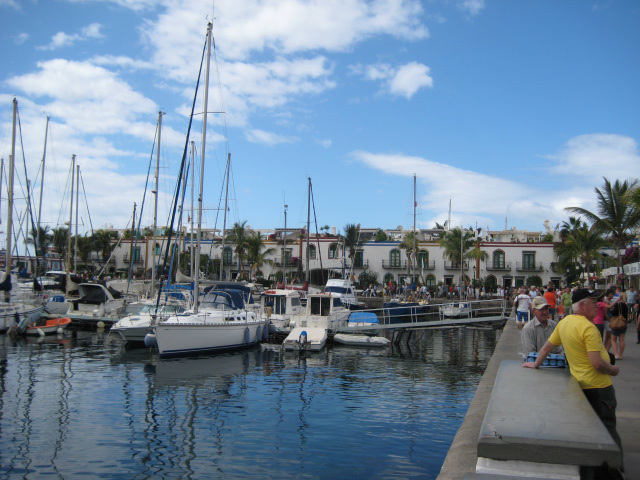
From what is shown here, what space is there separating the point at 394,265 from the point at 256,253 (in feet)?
55.1

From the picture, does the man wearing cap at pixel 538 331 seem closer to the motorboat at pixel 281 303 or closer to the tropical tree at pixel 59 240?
the motorboat at pixel 281 303

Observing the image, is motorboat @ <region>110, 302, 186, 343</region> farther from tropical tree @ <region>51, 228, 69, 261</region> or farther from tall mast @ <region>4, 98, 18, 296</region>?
tropical tree @ <region>51, 228, 69, 261</region>

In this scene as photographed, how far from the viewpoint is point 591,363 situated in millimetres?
5508

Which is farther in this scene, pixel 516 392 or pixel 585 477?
pixel 516 392

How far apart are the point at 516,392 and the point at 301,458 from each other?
6173 millimetres

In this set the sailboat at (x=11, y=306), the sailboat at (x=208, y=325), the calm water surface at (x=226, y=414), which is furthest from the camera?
the sailboat at (x=11, y=306)

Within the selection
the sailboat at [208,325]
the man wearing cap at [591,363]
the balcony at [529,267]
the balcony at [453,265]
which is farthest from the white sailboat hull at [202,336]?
the balcony at [529,267]

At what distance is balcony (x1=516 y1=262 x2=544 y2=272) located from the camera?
209 ft

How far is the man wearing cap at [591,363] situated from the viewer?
5.47 metres

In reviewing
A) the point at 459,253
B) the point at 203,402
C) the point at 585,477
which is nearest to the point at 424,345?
the point at 203,402

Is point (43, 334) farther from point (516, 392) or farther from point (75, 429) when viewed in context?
point (516, 392)

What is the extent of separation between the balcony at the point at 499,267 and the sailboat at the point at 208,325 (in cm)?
4319

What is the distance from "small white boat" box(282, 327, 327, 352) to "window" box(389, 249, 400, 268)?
4262cm

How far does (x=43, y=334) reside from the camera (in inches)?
1134
